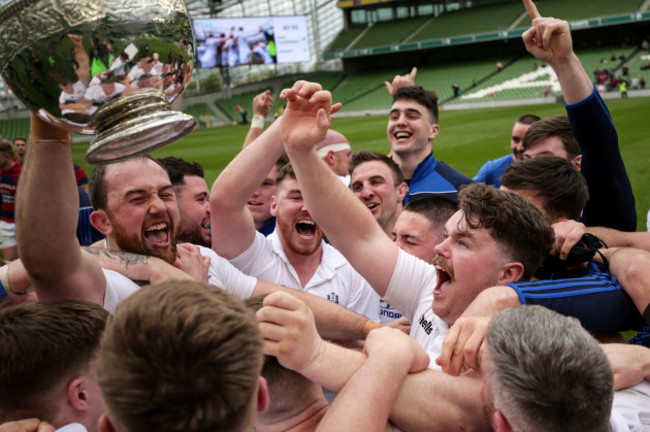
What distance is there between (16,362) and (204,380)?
75cm

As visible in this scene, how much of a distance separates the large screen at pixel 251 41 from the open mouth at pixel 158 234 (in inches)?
1537

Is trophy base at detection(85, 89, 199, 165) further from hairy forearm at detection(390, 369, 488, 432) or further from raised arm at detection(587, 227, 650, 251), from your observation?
raised arm at detection(587, 227, 650, 251)

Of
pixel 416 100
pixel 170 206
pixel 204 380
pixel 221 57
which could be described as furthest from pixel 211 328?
pixel 221 57

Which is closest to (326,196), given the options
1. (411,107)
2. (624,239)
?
(624,239)

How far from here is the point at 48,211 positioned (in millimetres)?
1573

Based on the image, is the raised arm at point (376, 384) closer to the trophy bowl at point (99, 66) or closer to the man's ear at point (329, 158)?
the trophy bowl at point (99, 66)

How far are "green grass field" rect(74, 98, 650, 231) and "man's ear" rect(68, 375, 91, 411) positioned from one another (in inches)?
A: 278

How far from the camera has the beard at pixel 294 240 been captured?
3279 mm

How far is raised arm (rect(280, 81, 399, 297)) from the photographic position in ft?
6.79

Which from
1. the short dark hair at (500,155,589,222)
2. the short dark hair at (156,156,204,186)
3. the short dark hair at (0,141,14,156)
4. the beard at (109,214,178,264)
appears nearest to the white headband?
the short dark hair at (156,156,204,186)

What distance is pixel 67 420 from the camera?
153 centimetres

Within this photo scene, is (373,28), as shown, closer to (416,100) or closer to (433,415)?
(416,100)

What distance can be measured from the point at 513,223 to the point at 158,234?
5.30 feet

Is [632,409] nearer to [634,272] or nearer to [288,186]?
[634,272]
